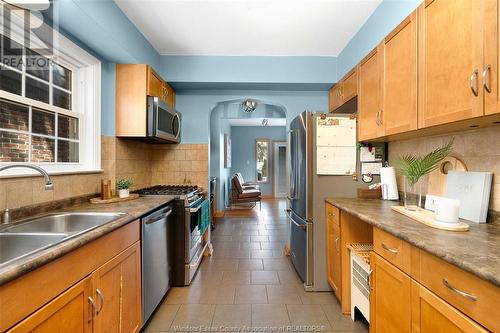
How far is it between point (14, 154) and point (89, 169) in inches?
25.9

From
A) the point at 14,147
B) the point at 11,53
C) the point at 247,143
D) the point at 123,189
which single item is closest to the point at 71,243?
the point at 14,147

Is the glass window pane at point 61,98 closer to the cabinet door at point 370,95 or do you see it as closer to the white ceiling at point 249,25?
the white ceiling at point 249,25

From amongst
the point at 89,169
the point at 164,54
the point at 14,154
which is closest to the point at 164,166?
the point at 89,169

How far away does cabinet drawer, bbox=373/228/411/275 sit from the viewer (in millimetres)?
1107

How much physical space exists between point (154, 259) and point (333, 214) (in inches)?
60.7

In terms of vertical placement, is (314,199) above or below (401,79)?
below

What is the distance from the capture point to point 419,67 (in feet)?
4.58

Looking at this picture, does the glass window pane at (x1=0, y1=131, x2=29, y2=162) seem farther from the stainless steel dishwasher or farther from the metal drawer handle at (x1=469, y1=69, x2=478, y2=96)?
the metal drawer handle at (x1=469, y1=69, x2=478, y2=96)

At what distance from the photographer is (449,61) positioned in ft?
3.89

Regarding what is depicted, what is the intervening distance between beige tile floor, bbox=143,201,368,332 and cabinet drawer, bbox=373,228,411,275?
0.83 m

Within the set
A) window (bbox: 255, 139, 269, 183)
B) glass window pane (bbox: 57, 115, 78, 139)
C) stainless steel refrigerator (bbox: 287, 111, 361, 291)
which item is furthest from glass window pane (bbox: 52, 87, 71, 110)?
window (bbox: 255, 139, 269, 183)

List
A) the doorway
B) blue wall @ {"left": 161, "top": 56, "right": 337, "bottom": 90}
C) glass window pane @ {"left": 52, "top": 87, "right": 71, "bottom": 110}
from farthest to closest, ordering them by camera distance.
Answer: the doorway → blue wall @ {"left": 161, "top": 56, "right": 337, "bottom": 90} → glass window pane @ {"left": 52, "top": 87, "right": 71, "bottom": 110}

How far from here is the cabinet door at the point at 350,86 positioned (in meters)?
2.28

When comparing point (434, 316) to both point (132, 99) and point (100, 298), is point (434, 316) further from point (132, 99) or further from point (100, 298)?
point (132, 99)
